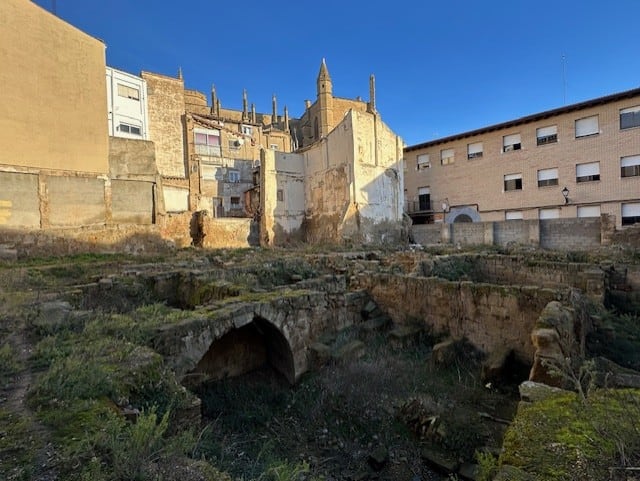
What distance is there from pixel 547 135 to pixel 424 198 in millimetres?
9701

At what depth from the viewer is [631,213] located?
20.3 meters

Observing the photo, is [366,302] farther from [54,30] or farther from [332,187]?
[54,30]

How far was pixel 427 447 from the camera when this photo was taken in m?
4.82

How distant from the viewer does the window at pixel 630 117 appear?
65.6 ft

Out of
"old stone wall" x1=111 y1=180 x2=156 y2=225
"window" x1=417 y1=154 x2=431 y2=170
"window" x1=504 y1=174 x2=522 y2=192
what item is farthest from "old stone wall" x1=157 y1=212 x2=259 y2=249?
"window" x1=504 y1=174 x2=522 y2=192

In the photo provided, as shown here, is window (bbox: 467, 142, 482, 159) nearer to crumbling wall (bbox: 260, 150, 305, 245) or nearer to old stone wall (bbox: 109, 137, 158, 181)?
crumbling wall (bbox: 260, 150, 305, 245)

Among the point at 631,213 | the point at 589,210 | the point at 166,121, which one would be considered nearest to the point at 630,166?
the point at 631,213

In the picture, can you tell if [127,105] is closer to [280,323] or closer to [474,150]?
[474,150]

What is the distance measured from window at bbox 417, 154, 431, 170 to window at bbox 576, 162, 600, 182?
34.4ft

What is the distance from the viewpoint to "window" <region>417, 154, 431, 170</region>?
97.1 ft

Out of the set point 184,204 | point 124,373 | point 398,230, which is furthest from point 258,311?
point 184,204

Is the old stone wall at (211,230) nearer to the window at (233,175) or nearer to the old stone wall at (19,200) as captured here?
the old stone wall at (19,200)

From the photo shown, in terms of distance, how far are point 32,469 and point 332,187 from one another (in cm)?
2225

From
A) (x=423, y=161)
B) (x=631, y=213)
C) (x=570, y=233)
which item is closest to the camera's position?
(x=570, y=233)
